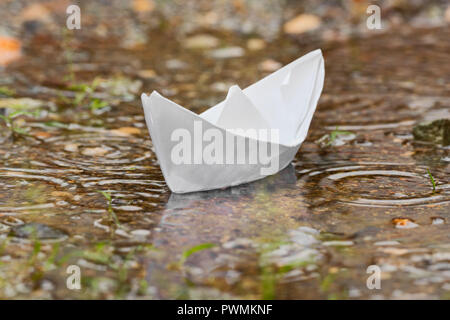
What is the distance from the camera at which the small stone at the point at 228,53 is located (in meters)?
5.64

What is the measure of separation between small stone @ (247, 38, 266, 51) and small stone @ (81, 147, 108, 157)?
2.74 metres

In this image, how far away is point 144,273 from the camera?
2.19 metres

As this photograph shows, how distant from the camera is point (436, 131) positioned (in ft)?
11.5

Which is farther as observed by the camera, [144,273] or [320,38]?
[320,38]

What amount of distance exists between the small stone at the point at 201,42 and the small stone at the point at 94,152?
8.79 ft

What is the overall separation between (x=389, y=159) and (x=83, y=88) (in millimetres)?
2039

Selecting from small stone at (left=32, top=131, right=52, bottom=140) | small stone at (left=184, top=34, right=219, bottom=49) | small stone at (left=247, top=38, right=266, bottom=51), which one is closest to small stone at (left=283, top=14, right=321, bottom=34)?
Answer: small stone at (left=247, top=38, right=266, bottom=51)

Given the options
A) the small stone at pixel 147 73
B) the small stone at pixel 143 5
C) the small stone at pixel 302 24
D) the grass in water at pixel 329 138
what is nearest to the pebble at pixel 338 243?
the grass in water at pixel 329 138

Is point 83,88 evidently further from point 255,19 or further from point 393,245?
point 255,19

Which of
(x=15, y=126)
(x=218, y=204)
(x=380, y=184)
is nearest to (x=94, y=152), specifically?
(x=15, y=126)

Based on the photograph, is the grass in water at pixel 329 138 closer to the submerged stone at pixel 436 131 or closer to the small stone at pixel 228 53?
the submerged stone at pixel 436 131

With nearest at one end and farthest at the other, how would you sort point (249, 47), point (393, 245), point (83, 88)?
point (393, 245) < point (83, 88) < point (249, 47)
